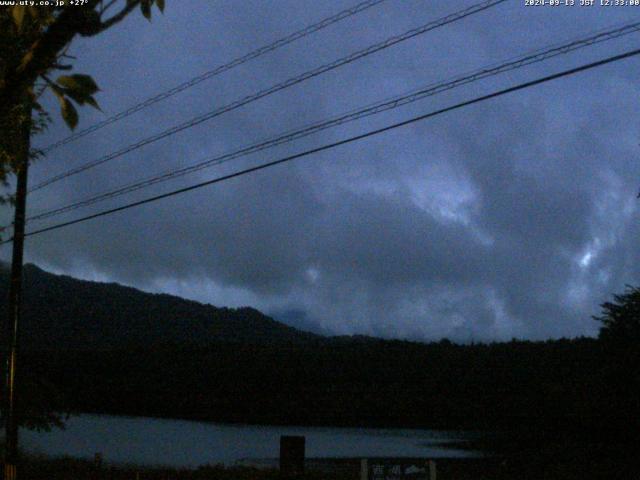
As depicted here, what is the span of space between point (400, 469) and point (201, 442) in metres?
48.4

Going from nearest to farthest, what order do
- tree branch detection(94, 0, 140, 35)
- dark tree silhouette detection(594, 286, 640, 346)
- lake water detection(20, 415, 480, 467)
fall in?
tree branch detection(94, 0, 140, 35) < dark tree silhouette detection(594, 286, 640, 346) < lake water detection(20, 415, 480, 467)

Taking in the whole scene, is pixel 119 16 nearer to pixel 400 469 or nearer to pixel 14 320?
pixel 400 469

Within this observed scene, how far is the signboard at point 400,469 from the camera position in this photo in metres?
11.1

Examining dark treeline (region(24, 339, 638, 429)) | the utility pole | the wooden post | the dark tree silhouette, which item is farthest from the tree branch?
dark treeline (region(24, 339, 638, 429))

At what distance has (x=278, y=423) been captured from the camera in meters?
85.9

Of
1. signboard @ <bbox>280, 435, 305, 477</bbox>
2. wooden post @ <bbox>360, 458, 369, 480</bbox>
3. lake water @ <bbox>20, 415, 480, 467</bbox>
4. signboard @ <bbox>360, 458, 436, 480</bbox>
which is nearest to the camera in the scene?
wooden post @ <bbox>360, 458, 369, 480</bbox>

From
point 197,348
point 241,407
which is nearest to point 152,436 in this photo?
point 241,407

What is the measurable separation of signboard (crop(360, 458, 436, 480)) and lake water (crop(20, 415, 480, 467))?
93.6ft

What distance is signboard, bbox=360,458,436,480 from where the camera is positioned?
36.5ft

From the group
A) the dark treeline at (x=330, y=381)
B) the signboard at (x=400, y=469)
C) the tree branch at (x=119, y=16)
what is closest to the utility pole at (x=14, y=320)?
the signboard at (x=400, y=469)

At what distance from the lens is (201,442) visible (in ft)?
188

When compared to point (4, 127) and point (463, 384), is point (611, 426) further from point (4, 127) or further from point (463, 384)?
point (463, 384)

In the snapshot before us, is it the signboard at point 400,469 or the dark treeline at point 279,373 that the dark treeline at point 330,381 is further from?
the signboard at point 400,469

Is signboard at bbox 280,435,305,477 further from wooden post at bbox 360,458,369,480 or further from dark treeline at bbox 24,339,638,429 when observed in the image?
dark treeline at bbox 24,339,638,429
